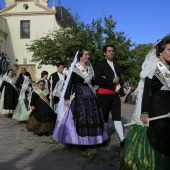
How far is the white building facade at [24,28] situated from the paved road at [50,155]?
23.6 meters

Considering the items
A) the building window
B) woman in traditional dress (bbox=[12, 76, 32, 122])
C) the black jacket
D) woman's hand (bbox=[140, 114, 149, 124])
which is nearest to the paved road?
the black jacket

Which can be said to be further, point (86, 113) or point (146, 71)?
point (86, 113)

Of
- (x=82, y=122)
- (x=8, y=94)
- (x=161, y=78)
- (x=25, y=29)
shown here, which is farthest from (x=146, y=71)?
(x=25, y=29)

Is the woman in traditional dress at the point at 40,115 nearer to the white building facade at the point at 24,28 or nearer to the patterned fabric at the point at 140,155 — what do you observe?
the patterned fabric at the point at 140,155

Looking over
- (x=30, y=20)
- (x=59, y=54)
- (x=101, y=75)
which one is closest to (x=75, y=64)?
(x=101, y=75)

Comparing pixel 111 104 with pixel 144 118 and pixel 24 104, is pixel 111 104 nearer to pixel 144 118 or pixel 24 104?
pixel 144 118

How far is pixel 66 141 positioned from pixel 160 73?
2.71 metres

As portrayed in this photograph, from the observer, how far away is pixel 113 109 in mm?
6117

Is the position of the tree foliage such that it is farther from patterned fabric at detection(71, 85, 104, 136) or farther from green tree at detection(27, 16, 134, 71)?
patterned fabric at detection(71, 85, 104, 136)

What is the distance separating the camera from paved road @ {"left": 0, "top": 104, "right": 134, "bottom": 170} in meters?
4.62

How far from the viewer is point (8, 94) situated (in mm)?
10930

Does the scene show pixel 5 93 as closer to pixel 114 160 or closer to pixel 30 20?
pixel 114 160

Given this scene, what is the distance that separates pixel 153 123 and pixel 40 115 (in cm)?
443

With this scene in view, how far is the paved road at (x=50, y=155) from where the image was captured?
4.62m
